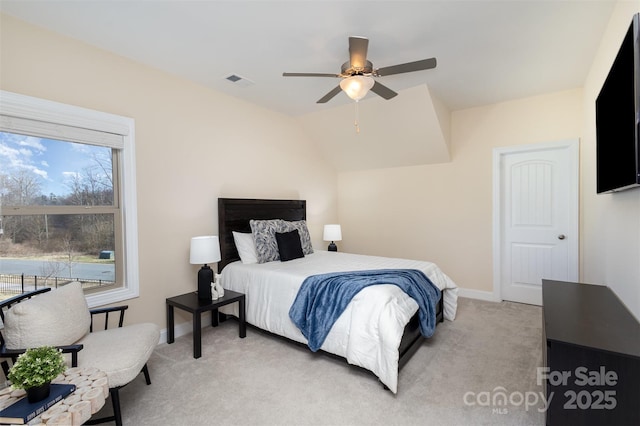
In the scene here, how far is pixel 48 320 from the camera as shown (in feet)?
6.07

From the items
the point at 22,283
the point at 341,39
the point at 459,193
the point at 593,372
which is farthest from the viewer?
the point at 459,193

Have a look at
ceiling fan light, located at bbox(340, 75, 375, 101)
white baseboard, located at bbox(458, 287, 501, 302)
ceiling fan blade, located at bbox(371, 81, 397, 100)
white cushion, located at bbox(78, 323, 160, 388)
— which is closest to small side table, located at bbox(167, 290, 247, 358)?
white cushion, located at bbox(78, 323, 160, 388)

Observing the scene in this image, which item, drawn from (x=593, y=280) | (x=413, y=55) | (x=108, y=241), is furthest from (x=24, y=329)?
(x=593, y=280)

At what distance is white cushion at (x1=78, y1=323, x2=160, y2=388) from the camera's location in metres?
1.79

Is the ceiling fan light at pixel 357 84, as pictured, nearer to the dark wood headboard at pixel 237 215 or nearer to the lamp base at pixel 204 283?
the dark wood headboard at pixel 237 215

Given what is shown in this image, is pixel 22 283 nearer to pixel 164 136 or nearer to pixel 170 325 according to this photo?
pixel 170 325

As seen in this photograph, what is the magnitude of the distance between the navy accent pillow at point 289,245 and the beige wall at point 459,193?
185cm

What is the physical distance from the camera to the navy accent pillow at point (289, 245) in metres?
3.68

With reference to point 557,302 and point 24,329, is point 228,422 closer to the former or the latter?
point 24,329

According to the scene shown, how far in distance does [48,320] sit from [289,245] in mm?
2295

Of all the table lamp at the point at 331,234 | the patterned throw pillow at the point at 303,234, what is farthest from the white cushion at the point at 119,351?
the table lamp at the point at 331,234

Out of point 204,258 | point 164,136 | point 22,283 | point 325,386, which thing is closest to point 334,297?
point 325,386

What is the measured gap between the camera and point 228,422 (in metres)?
1.92

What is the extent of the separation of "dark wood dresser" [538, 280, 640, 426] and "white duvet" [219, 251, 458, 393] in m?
0.90
